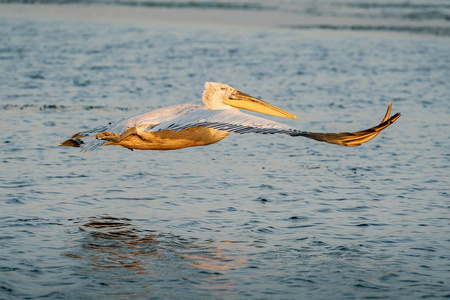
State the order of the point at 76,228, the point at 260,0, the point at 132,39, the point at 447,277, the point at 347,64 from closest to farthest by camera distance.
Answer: the point at 447,277 < the point at 76,228 < the point at 347,64 < the point at 132,39 < the point at 260,0

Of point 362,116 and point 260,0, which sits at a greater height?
point 260,0

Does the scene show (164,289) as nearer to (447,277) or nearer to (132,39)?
(447,277)

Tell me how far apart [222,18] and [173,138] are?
28323 mm

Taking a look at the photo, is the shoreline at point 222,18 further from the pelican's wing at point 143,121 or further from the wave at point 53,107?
the pelican's wing at point 143,121

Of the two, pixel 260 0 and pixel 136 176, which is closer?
pixel 136 176

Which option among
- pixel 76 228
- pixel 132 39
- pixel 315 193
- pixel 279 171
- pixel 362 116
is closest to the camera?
pixel 76 228

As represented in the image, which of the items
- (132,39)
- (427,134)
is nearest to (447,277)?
(427,134)

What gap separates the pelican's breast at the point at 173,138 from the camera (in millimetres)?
10375

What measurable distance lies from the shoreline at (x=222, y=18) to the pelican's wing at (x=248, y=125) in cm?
2424

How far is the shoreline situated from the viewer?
113 feet

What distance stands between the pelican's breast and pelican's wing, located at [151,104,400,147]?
11.3 inches

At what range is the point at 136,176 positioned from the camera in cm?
1240

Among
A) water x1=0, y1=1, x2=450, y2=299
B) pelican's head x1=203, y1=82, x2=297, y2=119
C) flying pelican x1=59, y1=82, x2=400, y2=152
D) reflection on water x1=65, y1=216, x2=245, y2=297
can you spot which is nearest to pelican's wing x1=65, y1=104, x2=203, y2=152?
Answer: flying pelican x1=59, y1=82, x2=400, y2=152

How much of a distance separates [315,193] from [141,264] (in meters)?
4.04
